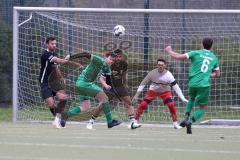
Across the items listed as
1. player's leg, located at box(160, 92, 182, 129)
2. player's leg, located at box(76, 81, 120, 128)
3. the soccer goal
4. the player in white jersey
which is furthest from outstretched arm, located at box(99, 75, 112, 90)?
the soccer goal

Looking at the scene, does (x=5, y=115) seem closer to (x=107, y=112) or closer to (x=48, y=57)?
(x=48, y=57)

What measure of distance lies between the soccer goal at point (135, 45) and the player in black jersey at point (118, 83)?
809mm

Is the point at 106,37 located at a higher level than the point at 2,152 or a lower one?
higher

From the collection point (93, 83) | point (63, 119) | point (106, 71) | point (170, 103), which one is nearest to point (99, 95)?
point (93, 83)

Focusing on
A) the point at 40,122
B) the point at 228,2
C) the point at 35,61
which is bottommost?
the point at 40,122

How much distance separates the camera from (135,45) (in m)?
18.2

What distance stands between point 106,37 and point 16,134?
235 inches

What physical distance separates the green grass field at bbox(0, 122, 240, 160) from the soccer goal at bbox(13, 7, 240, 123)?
15.0 ft

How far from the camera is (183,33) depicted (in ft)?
61.3

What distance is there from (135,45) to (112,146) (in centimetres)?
783

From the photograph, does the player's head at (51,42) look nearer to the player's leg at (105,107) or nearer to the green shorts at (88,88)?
the green shorts at (88,88)

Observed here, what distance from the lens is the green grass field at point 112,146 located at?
9406mm

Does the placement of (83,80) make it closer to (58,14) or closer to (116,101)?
(116,101)

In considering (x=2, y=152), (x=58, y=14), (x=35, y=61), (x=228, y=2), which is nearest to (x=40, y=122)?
(x=35, y=61)
